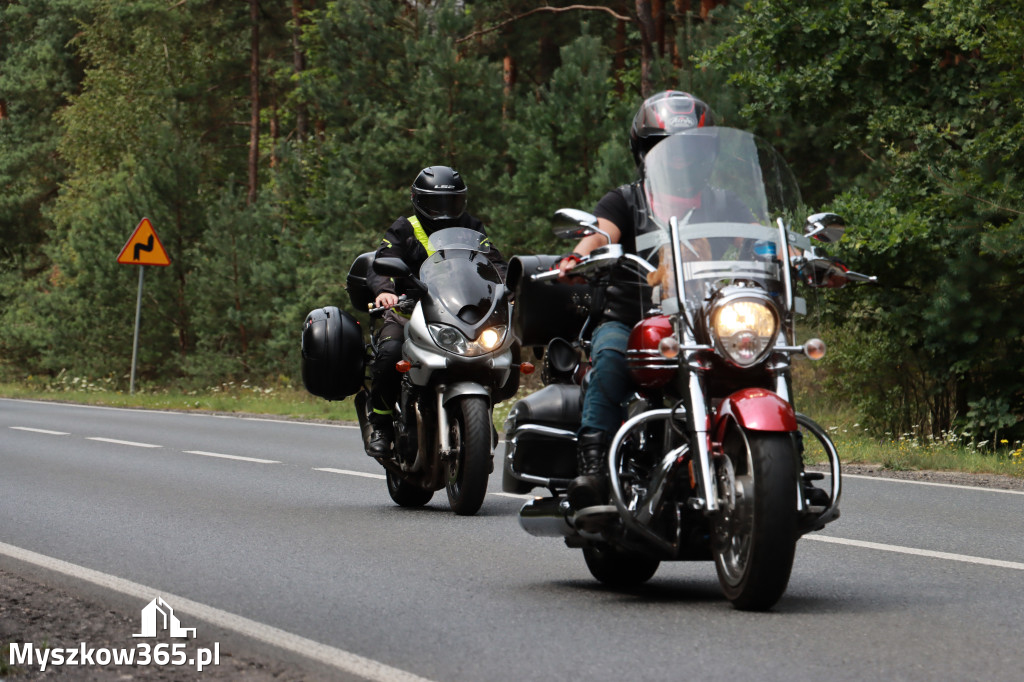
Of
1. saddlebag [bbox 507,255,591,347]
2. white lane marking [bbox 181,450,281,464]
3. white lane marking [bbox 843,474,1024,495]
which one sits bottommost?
white lane marking [bbox 181,450,281,464]

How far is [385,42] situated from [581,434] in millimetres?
25456

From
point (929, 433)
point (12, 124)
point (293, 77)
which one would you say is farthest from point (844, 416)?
point (12, 124)

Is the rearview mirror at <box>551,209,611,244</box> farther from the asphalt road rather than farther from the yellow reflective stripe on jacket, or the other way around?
the yellow reflective stripe on jacket

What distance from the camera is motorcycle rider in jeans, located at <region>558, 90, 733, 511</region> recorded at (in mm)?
6211

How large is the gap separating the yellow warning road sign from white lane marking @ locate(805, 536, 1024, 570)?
22.8 metres

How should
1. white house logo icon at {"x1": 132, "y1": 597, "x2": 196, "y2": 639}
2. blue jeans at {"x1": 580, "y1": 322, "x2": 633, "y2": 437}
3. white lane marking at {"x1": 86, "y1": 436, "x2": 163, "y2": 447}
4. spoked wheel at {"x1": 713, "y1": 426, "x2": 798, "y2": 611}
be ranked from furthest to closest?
white lane marking at {"x1": 86, "y1": 436, "x2": 163, "y2": 447} → blue jeans at {"x1": 580, "y1": 322, "x2": 633, "y2": 437} → white house logo icon at {"x1": 132, "y1": 597, "x2": 196, "y2": 639} → spoked wheel at {"x1": 713, "y1": 426, "x2": 798, "y2": 611}

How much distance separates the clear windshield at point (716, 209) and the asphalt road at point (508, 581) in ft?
4.14

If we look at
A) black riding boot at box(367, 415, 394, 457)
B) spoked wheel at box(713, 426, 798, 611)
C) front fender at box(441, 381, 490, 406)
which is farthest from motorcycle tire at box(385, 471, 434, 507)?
spoked wheel at box(713, 426, 798, 611)

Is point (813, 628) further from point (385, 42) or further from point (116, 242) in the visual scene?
point (116, 242)


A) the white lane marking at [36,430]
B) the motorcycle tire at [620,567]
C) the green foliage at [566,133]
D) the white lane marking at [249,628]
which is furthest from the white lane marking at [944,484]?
the green foliage at [566,133]

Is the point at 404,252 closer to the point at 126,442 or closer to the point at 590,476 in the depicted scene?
the point at 590,476

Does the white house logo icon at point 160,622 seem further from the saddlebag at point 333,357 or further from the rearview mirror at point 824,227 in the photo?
the saddlebag at point 333,357

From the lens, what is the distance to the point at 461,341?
984 centimetres

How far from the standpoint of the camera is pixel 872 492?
10992 mm
